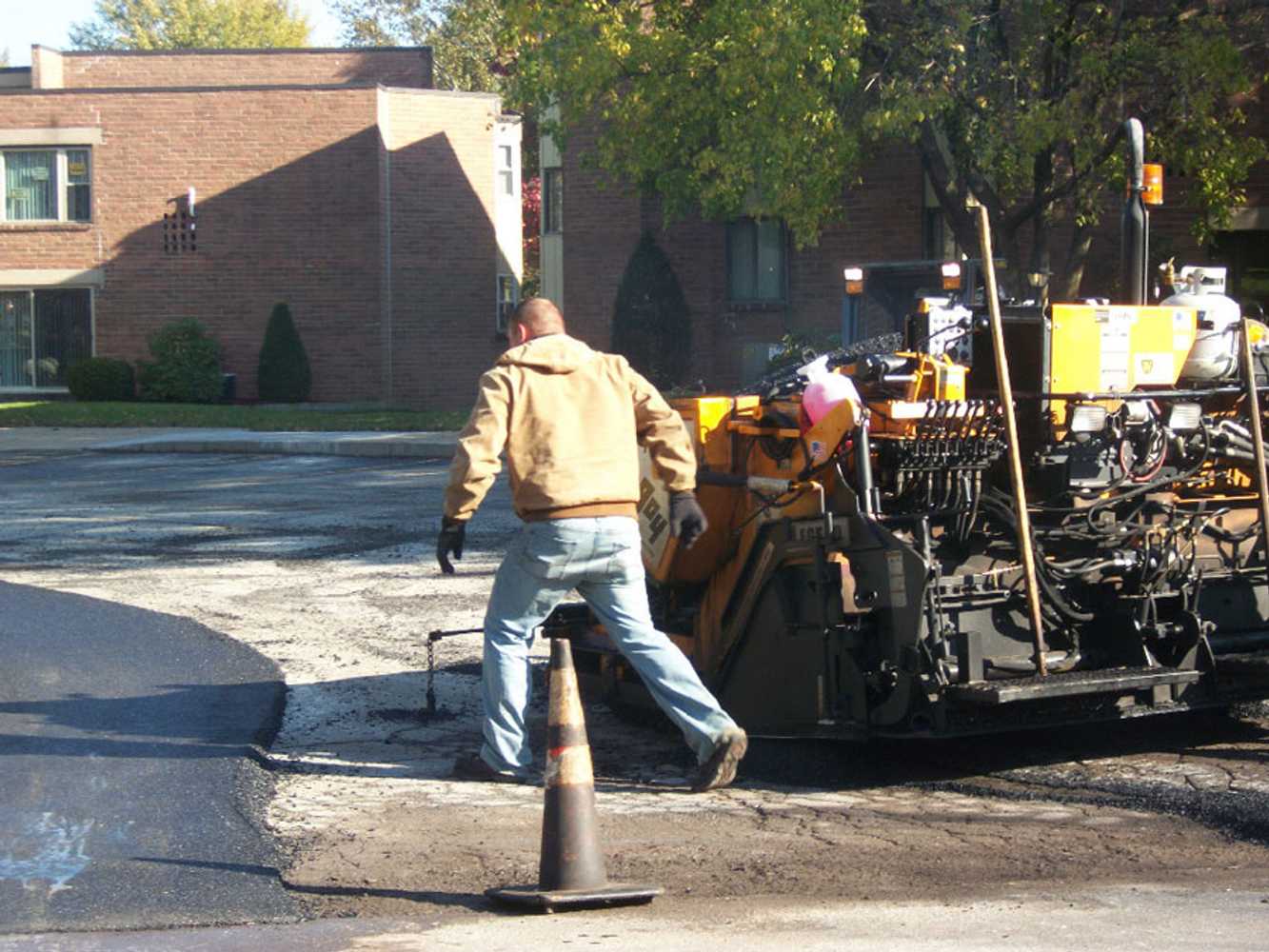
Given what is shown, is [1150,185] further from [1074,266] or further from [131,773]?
[1074,266]

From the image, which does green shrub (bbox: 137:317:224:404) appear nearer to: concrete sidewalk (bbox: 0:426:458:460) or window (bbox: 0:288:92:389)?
window (bbox: 0:288:92:389)

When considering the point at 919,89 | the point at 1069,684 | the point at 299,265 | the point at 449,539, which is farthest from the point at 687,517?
the point at 299,265

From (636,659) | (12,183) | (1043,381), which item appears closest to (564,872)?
(636,659)

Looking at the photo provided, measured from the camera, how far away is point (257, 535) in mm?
14883

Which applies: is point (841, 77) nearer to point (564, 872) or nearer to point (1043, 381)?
point (1043, 381)

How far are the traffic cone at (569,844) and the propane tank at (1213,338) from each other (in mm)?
3383

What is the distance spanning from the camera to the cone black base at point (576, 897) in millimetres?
5340

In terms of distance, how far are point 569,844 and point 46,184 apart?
3304cm

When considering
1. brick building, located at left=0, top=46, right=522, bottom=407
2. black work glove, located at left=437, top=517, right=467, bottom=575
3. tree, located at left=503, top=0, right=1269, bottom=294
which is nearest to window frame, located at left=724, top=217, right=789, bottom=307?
tree, located at left=503, top=0, right=1269, bottom=294

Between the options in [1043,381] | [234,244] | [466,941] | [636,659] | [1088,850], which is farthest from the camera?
[234,244]

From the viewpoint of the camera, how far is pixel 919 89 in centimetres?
2058

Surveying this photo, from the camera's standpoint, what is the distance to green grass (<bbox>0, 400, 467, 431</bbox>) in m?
26.9

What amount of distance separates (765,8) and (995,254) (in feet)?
15.7

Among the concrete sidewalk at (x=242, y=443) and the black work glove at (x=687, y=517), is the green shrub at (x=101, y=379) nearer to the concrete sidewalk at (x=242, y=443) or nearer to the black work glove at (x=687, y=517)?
the concrete sidewalk at (x=242, y=443)
